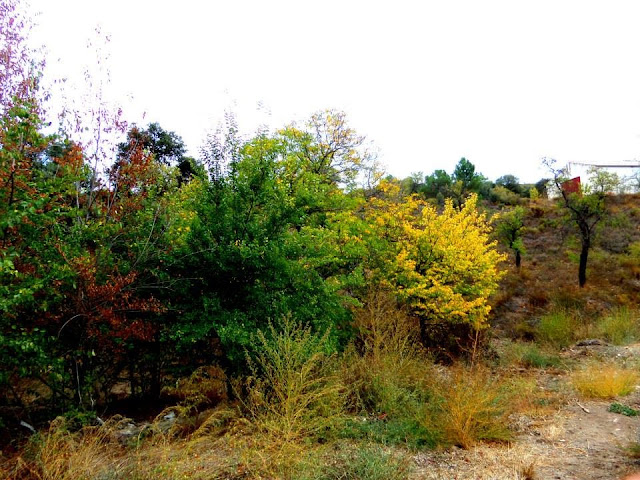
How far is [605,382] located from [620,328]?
752 centimetres

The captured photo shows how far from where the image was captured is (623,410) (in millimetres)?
6902

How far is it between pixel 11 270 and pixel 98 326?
1.85 metres

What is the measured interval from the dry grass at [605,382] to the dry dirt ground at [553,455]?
3.62ft

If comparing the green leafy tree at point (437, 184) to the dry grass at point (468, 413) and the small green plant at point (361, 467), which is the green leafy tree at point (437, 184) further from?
Result: the small green plant at point (361, 467)

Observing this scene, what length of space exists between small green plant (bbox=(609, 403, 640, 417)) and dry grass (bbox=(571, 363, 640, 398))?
0.68 metres

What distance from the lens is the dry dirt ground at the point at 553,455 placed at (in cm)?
453

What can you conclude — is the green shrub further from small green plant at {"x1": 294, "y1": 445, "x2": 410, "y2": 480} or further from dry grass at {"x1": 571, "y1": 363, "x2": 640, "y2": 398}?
dry grass at {"x1": 571, "y1": 363, "x2": 640, "y2": 398}

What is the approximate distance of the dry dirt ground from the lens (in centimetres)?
453

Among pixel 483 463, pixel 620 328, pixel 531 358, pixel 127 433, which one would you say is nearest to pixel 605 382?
pixel 531 358

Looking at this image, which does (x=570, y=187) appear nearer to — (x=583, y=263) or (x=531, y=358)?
(x=583, y=263)

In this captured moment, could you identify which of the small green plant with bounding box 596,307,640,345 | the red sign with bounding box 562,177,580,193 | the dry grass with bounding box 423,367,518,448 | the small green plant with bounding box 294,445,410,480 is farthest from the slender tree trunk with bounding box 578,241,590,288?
the small green plant with bounding box 294,445,410,480

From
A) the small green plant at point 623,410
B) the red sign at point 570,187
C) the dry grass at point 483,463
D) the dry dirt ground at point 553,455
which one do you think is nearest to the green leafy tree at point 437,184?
the red sign at point 570,187

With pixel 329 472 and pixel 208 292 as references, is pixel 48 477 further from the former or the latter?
pixel 208 292

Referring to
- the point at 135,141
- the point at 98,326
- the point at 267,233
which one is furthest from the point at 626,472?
the point at 135,141
